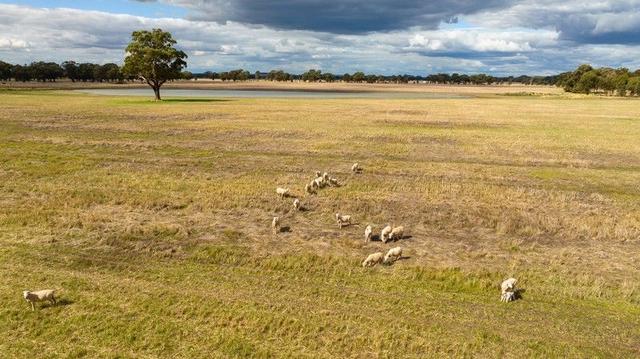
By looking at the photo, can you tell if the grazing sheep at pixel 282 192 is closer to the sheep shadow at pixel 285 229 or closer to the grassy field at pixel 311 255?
the grassy field at pixel 311 255

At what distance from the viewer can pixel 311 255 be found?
16.8 m

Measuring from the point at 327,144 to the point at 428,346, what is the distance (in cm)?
3111

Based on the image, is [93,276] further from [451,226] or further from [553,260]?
[553,260]

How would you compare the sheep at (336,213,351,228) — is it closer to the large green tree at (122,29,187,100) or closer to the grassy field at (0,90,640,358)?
the grassy field at (0,90,640,358)

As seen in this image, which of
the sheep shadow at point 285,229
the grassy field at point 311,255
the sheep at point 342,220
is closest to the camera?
the grassy field at point 311,255

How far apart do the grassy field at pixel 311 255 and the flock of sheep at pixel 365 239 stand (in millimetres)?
322

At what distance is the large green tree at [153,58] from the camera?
87.3 meters

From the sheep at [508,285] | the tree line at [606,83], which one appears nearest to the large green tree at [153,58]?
the sheep at [508,285]

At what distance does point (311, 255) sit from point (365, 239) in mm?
2725

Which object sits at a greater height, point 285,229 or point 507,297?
point 285,229

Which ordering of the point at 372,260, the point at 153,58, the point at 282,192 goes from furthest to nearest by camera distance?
the point at 153,58 → the point at 282,192 → the point at 372,260

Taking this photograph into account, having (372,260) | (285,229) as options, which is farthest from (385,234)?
(285,229)

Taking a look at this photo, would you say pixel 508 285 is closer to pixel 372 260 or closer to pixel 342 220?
pixel 372 260

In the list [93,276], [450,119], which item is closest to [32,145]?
[93,276]
